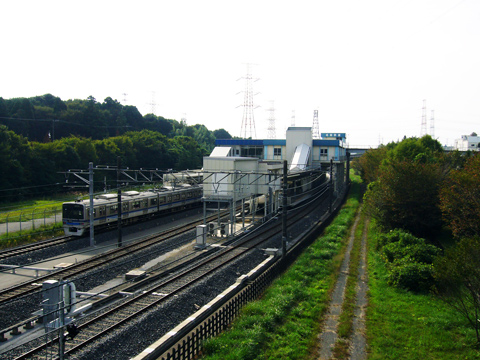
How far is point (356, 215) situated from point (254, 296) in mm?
24524

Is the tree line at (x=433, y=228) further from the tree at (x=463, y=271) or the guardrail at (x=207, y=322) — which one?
the guardrail at (x=207, y=322)

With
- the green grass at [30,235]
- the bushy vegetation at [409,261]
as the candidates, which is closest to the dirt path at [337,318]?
the bushy vegetation at [409,261]

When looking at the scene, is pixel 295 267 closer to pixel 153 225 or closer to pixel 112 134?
pixel 153 225

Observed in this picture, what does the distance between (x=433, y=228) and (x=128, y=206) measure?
20.3 m

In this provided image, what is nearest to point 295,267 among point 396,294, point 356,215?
point 396,294

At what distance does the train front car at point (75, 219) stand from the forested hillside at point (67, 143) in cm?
1245

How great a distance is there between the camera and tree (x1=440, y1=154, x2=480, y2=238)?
658 inches

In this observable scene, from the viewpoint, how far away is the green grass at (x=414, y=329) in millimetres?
9820

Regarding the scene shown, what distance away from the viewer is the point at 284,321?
37.3 feet

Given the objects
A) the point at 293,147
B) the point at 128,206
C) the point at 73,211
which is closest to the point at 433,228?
the point at 128,206

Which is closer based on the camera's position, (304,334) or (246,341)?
(246,341)

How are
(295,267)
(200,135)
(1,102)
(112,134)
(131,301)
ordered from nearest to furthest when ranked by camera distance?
(131,301) < (295,267) < (1,102) < (112,134) < (200,135)

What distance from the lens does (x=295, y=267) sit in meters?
17.4

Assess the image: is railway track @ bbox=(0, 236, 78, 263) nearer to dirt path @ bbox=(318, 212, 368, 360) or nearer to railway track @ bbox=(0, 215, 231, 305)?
railway track @ bbox=(0, 215, 231, 305)
